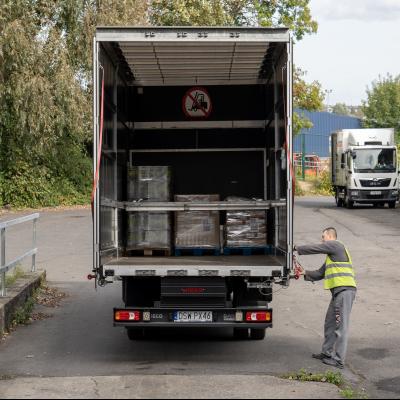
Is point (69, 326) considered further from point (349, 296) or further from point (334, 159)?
point (334, 159)

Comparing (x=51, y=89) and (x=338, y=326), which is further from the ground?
(x=51, y=89)

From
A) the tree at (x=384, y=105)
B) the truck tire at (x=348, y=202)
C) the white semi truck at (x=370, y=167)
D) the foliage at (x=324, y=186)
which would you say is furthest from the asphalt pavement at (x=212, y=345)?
the tree at (x=384, y=105)

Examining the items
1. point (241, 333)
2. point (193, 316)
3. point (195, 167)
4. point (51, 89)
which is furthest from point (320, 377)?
point (51, 89)

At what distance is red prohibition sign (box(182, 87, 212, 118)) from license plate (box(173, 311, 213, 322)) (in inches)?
149

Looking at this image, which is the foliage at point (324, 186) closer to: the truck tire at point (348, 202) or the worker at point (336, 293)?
the truck tire at point (348, 202)

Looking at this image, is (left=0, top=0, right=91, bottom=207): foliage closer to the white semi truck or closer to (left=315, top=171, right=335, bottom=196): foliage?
the white semi truck

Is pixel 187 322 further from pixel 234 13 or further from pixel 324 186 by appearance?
pixel 324 186

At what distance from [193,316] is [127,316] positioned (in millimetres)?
671

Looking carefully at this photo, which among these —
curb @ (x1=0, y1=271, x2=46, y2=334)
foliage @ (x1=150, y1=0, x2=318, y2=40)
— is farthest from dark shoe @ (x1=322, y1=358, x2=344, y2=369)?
foliage @ (x1=150, y1=0, x2=318, y2=40)

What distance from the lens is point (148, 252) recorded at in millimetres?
10812

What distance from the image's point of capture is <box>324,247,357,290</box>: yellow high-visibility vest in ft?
30.7

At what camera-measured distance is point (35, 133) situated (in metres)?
34.5

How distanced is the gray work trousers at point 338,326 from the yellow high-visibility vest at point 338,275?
10 centimetres

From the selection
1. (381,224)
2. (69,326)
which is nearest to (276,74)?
(69,326)
